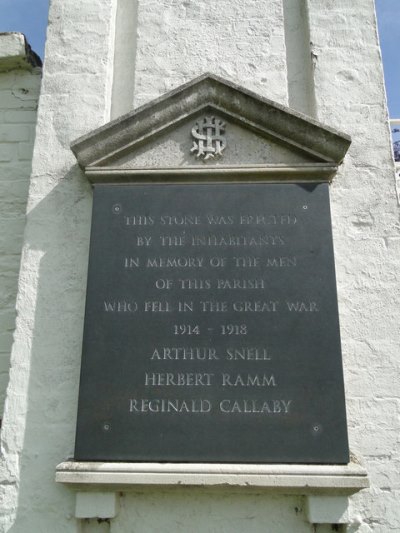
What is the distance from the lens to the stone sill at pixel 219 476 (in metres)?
2.47

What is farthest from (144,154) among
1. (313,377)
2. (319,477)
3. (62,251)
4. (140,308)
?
(319,477)

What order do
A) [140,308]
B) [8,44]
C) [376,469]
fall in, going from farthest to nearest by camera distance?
[8,44] < [140,308] < [376,469]

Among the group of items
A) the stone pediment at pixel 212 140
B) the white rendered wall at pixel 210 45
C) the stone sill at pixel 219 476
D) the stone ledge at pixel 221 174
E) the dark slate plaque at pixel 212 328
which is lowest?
the stone sill at pixel 219 476

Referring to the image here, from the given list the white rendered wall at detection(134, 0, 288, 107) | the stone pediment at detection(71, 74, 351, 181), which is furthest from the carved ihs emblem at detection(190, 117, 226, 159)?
the white rendered wall at detection(134, 0, 288, 107)

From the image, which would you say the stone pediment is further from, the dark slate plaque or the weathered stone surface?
the dark slate plaque

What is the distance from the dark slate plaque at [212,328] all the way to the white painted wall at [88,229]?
0.18 metres

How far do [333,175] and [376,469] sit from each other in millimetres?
1716

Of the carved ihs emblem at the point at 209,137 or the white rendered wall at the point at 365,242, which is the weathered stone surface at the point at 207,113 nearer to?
the carved ihs emblem at the point at 209,137

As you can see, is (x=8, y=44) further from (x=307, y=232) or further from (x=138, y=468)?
(x=138, y=468)

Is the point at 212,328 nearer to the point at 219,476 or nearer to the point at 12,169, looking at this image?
the point at 219,476

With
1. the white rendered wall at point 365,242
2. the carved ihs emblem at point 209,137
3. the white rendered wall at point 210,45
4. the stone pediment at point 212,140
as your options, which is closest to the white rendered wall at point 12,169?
the stone pediment at point 212,140

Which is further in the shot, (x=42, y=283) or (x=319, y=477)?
(x=42, y=283)

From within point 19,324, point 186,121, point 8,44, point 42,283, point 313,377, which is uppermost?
point 8,44

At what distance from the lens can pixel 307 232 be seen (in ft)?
9.76
